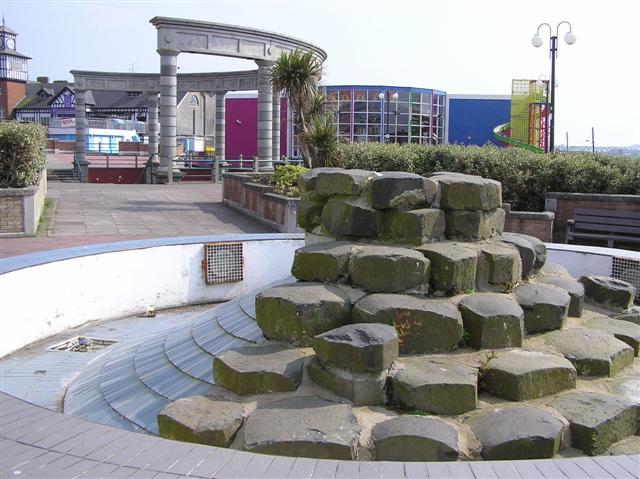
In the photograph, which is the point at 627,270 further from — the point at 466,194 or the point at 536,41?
the point at 536,41

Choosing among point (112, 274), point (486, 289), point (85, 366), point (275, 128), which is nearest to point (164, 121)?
point (275, 128)

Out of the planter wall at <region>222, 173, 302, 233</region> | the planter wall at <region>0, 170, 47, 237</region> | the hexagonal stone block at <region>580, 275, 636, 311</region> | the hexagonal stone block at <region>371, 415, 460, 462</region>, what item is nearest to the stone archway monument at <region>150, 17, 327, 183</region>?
the planter wall at <region>222, 173, 302, 233</region>

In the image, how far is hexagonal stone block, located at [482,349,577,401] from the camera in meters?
4.50

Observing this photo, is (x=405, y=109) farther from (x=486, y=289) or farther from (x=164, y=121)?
(x=486, y=289)

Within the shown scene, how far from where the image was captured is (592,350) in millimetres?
5113

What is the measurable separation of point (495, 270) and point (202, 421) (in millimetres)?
2710

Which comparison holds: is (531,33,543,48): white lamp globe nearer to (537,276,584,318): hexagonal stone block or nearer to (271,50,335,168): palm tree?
(271,50,335,168): palm tree

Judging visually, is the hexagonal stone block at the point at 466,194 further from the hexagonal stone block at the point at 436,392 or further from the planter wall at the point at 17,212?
the planter wall at the point at 17,212

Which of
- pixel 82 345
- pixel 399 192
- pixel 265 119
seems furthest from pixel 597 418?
pixel 265 119

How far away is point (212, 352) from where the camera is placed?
5852 millimetres

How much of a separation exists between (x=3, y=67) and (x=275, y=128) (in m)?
66.7

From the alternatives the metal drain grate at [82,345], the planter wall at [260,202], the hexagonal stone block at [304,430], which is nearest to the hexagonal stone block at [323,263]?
the hexagonal stone block at [304,430]

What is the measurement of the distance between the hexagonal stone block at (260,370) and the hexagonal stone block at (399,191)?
4.90 ft

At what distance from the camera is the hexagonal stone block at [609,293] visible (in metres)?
6.60
